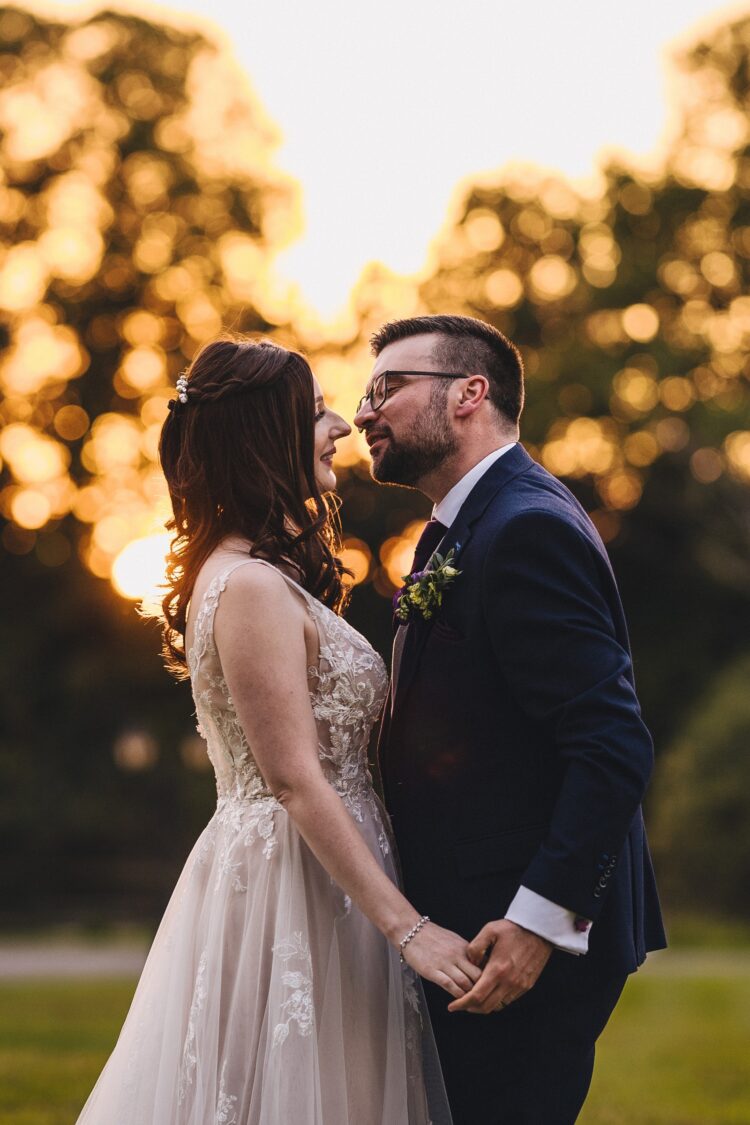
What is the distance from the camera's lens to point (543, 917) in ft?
11.7

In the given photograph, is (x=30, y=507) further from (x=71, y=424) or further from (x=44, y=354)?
(x=44, y=354)

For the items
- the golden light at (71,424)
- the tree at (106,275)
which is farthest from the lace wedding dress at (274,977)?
the golden light at (71,424)

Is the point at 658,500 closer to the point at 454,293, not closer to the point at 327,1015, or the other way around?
the point at 454,293

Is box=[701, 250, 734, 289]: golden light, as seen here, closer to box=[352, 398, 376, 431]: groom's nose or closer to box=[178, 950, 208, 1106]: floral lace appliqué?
box=[352, 398, 376, 431]: groom's nose

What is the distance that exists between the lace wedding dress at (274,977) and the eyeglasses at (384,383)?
0.68 metres

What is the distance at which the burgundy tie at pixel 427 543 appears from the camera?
434 cm

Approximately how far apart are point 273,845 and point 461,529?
3.33 ft

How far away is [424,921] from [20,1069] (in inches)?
256

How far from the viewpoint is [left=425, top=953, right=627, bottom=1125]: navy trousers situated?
379 centimetres

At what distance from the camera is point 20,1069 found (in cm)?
928

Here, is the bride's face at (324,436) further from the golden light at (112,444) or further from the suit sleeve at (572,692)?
the golden light at (112,444)

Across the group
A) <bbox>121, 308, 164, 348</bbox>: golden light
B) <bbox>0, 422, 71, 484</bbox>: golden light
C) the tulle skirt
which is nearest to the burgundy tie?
the tulle skirt


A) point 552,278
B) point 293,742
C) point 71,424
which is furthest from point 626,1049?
point 552,278

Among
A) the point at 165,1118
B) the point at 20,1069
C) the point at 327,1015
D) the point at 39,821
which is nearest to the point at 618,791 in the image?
the point at 327,1015
